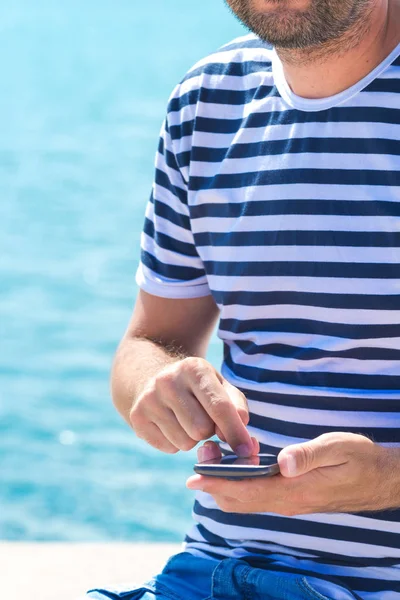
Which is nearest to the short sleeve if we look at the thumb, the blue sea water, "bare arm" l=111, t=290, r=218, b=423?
"bare arm" l=111, t=290, r=218, b=423

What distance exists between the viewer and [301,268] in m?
1.42

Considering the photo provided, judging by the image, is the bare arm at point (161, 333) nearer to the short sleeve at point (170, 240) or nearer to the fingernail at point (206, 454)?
the short sleeve at point (170, 240)

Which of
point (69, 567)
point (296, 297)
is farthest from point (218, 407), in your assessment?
point (69, 567)

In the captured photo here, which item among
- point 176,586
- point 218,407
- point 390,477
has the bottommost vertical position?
point 176,586

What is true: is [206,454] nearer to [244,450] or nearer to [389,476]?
[244,450]

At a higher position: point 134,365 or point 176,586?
point 134,365

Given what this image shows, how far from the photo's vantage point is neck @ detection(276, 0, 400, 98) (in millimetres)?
1414

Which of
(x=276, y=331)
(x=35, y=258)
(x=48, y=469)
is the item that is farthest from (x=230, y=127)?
(x=35, y=258)

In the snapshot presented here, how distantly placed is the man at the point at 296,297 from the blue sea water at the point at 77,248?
246 cm

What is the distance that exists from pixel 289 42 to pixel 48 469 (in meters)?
3.14

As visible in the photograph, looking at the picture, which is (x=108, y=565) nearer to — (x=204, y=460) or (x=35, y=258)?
(x=204, y=460)

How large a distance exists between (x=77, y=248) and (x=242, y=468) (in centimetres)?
566

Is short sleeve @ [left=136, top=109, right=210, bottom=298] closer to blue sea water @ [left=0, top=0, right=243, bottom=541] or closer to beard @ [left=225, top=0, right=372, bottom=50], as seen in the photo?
beard @ [left=225, top=0, right=372, bottom=50]

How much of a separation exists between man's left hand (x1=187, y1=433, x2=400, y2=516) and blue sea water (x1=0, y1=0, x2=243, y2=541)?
8.72 ft
